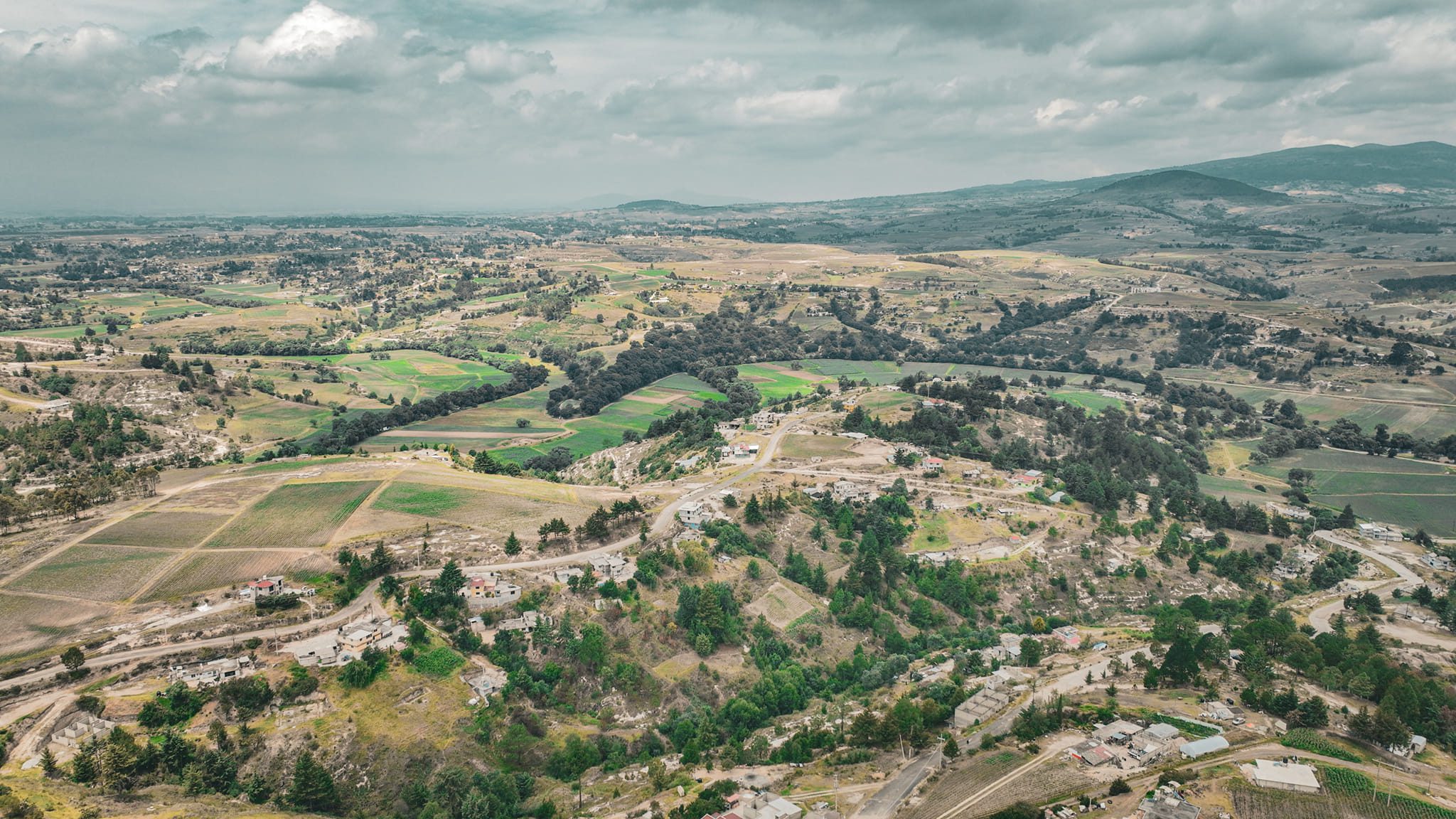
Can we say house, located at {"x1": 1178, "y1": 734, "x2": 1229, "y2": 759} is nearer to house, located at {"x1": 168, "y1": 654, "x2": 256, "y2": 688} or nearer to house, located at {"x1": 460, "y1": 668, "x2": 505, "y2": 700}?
house, located at {"x1": 460, "y1": 668, "x2": 505, "y2": 700}

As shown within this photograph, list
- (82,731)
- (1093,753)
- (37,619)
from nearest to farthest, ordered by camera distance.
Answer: (82,731), (1093,753), (37,619)

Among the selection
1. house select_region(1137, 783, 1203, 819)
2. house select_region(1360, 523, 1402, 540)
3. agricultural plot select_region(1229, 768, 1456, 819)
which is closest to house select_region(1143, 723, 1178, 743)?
agricultural plot select_region(1229, 768, 1456, 819)

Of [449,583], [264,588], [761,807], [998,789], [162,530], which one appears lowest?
[998,789]

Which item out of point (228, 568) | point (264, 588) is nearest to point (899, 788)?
point (264, 588)

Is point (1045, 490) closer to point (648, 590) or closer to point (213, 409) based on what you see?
point (648, 590)

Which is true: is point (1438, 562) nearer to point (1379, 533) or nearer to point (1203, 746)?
point (1379, 533)
